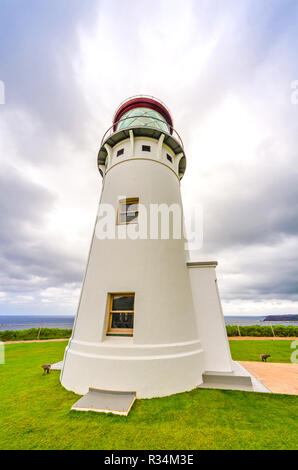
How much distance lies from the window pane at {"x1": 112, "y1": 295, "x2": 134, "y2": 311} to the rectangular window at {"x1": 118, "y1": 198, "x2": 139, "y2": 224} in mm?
2898

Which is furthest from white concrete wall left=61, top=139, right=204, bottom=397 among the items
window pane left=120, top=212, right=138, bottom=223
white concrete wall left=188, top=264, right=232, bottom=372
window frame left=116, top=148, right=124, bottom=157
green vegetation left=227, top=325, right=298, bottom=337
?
green vegetation left=227, top=325, right=298, bottom=337

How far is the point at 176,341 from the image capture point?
5.98m

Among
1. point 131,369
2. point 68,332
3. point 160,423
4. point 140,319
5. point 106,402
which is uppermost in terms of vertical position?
point 140,319

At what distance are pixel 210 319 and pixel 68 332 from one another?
709 inches

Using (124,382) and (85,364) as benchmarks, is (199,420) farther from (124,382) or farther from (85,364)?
(85,364)

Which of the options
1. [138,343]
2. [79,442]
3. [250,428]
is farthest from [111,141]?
[250,428]

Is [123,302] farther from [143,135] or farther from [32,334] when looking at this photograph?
[32,334]

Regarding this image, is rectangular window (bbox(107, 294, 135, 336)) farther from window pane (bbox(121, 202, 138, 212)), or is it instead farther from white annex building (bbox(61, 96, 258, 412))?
window pane (bbox(121, 202, 138, 212))

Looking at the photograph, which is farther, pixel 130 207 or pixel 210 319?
pixel 130 207

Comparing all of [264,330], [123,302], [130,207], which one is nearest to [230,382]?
[123,302]

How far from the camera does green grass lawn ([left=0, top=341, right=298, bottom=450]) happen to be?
135 inches

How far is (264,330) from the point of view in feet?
60.3
